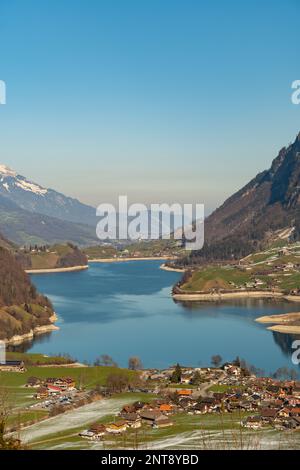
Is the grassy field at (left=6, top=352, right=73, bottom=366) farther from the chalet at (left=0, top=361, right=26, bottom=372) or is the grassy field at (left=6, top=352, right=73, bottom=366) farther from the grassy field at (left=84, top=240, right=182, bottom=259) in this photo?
the grassy field at (left=84, top=240, right=182, bottom=259)

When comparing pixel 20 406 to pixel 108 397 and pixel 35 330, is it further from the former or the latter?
pixel 35 330

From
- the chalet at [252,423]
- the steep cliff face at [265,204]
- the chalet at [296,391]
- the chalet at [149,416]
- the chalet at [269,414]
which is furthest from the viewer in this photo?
the steep cliff face at [265,204]

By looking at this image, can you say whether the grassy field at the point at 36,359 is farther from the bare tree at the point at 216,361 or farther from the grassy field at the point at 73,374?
the bare tree at the point at 216,361

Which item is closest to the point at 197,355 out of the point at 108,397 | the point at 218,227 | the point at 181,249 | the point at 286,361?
the point at 286,361

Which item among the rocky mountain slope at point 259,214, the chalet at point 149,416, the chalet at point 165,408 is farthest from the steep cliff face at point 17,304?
the rocky mountain slope at point 259,214

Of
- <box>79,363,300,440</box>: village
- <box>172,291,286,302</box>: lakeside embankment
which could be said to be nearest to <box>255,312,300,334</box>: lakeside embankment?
<box>79,363,300,440</box>: village

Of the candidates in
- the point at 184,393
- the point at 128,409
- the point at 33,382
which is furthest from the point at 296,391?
the point at 33,382
